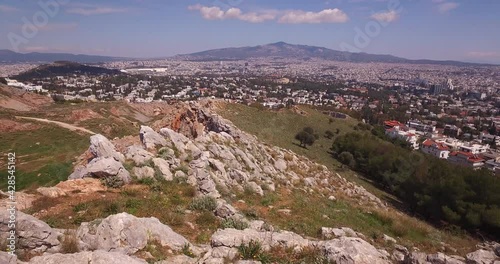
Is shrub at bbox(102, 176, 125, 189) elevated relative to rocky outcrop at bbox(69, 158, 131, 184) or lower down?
lower down

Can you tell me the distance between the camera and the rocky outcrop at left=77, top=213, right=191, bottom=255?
26.7 feet

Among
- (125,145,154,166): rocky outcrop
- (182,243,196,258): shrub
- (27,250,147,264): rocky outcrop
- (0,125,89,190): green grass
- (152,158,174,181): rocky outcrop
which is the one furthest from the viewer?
(0,125,89,190): green grass

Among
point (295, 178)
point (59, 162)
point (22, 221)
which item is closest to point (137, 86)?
point (59, 162)

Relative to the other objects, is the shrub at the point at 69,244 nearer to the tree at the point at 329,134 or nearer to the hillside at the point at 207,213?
the hillside at the point at 207,213

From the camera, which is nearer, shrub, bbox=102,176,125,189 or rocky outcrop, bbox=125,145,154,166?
shrub, bbox=102,176,125,189

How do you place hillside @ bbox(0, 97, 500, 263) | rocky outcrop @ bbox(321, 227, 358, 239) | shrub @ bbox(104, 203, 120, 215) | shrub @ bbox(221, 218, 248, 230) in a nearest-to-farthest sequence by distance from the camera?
1. hillside @ bbox(0, 97, 500, 263)
2. shrub @ bbox(221, 218, 248, 230)
3. shrub @ bbox(104, 203, 120, 215)
4. rocky outcrop @ bbox(321, 227, 358, 239)

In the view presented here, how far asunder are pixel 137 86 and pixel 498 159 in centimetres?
15525

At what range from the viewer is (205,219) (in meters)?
11.8

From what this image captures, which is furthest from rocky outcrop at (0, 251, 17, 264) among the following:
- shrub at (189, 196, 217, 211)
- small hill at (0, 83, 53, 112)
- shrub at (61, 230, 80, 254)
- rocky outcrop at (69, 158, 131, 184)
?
small hill at (0, 83, 53, 112)

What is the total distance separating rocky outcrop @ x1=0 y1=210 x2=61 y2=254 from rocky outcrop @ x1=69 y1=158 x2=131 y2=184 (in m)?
6.53

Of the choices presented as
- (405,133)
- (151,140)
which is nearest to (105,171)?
(151,140)

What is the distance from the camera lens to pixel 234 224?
11.2 meters

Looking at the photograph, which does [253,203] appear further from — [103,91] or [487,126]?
[487,126]

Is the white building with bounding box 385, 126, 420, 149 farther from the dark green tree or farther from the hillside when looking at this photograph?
→ the hillside
